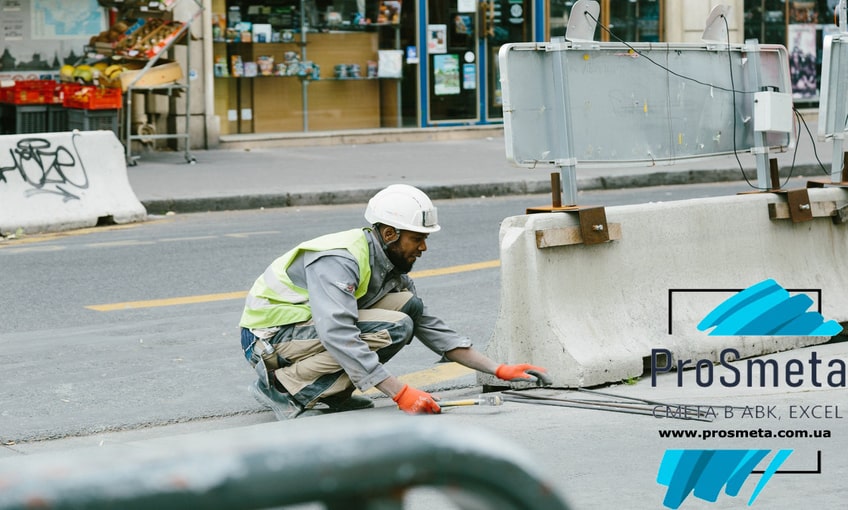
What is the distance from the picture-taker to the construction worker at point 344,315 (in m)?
5.09

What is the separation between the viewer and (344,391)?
17.8ft

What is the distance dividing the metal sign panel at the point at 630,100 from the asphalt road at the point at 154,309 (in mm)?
1303

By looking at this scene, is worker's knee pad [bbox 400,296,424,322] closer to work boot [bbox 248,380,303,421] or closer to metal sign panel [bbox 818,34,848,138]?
work boot [bbox 248,380,303,421]

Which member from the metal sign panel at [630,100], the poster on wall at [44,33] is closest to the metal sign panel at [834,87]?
the metal sign panel at [630,100]

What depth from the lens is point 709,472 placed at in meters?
4.65

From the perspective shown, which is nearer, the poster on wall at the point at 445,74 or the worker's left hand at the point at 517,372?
the worker's left hand at the point at 517,372

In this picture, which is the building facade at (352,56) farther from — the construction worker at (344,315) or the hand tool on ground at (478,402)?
the hand tool on ground at (478,402)

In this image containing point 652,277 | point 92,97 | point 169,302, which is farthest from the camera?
point 92,97

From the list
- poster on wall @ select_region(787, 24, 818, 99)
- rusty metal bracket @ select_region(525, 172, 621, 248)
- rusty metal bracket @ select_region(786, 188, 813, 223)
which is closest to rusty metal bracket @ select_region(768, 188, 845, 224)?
rusty metal bracket @ select_region(786, 188, 813, 223)

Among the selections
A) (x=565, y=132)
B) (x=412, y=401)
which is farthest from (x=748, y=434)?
(x=565, y=132)

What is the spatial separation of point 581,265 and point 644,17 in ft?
52.2

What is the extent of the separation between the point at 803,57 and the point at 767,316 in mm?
17072

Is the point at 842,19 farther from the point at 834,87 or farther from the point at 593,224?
the point at 593,224

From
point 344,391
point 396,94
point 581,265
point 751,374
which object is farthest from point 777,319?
point 396,94
